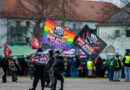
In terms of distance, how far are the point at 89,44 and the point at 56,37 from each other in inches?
114

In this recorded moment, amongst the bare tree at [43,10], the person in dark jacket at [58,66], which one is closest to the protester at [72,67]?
the person in dark jacket at [58,66]

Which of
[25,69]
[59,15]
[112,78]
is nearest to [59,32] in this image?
[112,78]

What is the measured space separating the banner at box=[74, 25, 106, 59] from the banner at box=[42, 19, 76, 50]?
1075mm

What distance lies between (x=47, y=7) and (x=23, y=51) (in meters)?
14.6

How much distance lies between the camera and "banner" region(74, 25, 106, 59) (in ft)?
81.5

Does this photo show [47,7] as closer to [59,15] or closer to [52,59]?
[59,15]

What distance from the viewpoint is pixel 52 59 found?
1580 centimetres

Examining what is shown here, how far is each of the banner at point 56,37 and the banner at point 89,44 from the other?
1075 mm

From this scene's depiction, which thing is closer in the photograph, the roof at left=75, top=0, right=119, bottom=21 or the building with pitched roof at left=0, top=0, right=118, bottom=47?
the building with pitched roof at left=0, top=0, right=118, bottom=47

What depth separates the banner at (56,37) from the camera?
22.9 meters

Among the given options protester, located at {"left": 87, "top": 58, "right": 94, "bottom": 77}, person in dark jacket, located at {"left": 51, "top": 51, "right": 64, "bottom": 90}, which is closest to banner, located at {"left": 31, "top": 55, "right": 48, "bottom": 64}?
person in dark jacket, located at {"left": 51, "top": 51, "right": 64, "bottom": 90}

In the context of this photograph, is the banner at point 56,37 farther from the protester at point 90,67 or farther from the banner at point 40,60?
the banner at point 40,60

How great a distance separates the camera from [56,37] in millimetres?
23000

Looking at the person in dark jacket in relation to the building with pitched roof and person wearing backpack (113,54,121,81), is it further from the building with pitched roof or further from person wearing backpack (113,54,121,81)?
the building with pitched roof
